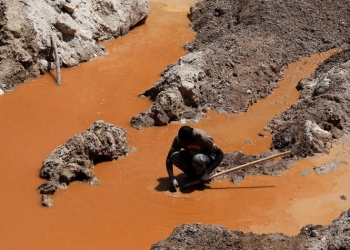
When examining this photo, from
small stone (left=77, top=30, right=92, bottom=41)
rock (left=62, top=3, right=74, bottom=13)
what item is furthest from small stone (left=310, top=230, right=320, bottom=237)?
rock (left=62, top=3, right=74, bottom=13)

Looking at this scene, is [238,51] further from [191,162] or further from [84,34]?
[191,162]

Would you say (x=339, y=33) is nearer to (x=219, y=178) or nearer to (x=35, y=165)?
(x=219, y=178)

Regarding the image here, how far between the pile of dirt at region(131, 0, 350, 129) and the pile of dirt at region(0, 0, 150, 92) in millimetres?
1934

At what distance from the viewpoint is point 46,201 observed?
7.59 meters

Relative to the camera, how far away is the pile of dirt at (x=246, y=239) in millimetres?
5920

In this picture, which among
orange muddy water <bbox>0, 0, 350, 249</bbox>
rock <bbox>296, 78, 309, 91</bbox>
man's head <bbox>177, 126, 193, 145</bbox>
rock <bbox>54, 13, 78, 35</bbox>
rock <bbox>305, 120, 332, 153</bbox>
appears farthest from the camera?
rock <bbox>54, 13, 78, 35</bbox>

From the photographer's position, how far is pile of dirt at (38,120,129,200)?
8.07 metres

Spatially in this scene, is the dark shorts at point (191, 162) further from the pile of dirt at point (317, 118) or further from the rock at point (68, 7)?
the rock at point (68, 7)

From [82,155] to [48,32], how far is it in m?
4.39

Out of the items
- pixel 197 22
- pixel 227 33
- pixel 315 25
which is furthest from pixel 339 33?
pixel 197 22

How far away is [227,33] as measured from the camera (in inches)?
522

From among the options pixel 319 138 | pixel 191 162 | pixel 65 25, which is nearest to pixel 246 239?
pixel 191 162

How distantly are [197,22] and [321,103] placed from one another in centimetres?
578

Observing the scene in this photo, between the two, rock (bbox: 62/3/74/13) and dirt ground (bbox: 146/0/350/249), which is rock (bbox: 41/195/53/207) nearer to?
dirt ground (bbox: 146/0/350/249)
